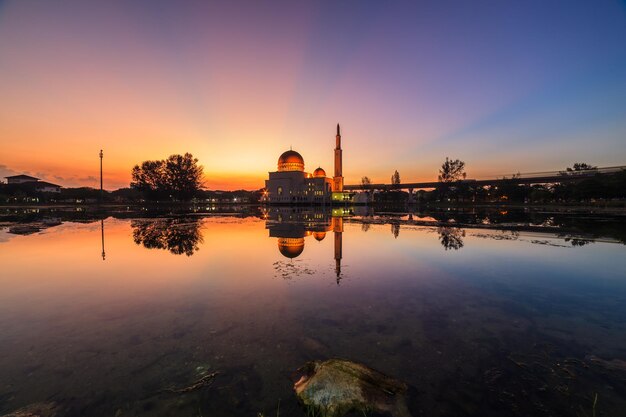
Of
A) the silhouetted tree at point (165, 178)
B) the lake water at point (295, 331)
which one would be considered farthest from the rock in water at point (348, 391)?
the silhouetted tree at point (165, 178)

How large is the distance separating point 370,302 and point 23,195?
131 m

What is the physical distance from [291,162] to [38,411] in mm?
128536

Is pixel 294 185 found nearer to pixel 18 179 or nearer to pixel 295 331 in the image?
pixel 18 179

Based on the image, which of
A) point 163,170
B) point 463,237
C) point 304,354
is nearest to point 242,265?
point 304,354

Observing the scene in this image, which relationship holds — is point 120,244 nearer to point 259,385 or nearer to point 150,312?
point 150,312

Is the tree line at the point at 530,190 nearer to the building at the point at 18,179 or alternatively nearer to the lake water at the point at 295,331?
the lake water at the point at 295,331

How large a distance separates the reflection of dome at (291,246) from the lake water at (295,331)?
2489 mm

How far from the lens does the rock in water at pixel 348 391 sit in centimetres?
474

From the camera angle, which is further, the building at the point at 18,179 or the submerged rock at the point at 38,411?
the building at the point at 18,179

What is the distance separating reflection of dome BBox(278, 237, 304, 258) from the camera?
1812cm

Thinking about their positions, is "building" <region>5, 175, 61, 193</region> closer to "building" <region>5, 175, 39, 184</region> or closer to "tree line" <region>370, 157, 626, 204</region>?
"building" <region>5, 175, 39, 184</region>

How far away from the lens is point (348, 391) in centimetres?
489

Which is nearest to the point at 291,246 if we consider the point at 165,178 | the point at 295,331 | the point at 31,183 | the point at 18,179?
the point at 295,331

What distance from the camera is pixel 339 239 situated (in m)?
24.1
